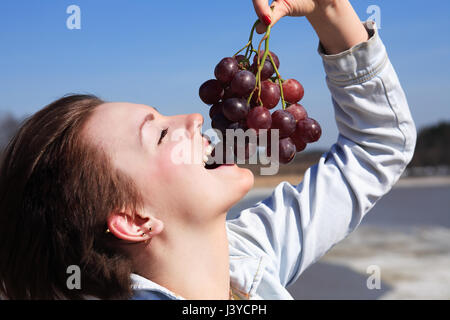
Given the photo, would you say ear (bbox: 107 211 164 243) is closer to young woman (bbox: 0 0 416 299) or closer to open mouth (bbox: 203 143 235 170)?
young woman (bbox: 0 0 416 299)

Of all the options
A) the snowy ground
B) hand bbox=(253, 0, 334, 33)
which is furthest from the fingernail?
the snowy ground

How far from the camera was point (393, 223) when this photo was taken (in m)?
9.94

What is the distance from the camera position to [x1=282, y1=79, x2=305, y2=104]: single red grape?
135 cm

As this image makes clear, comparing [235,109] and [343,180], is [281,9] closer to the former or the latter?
[235,109]

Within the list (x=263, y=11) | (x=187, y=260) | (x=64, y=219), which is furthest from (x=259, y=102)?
(x=64, y=219)

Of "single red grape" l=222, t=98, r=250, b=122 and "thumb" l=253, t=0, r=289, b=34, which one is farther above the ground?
"thumb" l=253, t=0, r=289, b=34

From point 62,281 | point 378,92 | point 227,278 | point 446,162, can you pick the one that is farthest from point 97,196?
point 446,162

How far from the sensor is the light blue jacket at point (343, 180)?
55.1 inches

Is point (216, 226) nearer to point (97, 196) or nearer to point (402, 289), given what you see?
point (97, 196)

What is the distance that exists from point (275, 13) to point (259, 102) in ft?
0.81

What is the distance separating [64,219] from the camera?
1261 millimetres

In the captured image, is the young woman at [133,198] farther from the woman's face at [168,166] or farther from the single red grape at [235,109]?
the single red grape at [235,109]

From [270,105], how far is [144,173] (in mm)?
404

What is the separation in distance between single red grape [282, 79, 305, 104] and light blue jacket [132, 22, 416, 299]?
149 mm
